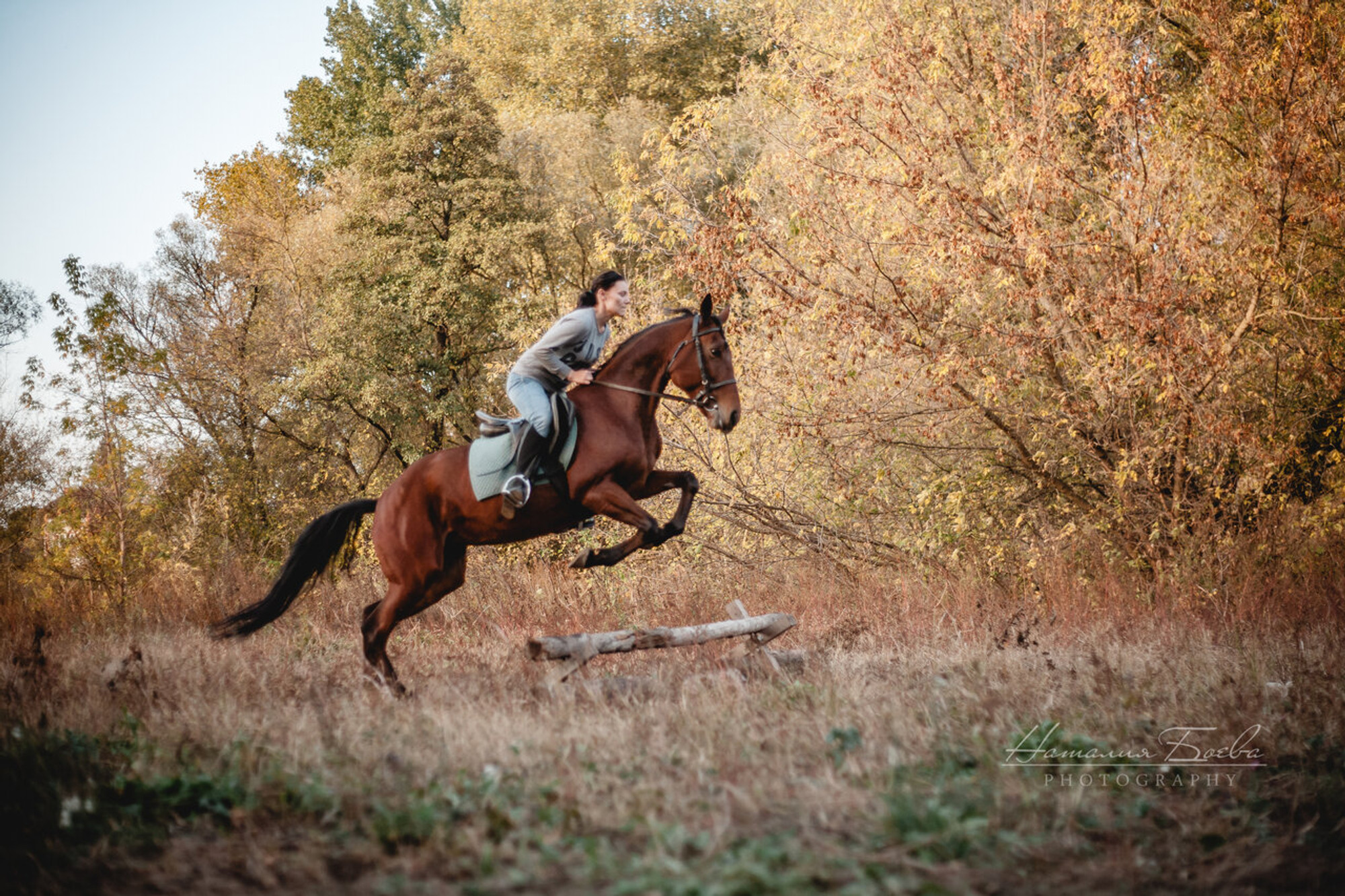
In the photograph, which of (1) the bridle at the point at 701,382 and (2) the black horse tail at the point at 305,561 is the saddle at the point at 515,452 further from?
(2) the black horse tail at the point at 305,561

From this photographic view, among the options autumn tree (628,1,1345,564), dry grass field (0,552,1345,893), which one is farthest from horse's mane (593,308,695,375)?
autumn tree (628,1,1345,564)

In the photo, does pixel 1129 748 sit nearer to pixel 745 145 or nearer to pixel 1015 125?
pixel 1015 125

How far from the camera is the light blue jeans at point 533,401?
22.5 feet

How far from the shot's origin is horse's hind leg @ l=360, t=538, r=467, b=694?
7.34 meters

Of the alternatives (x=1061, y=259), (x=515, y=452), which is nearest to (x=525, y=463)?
(x=515, y=452)

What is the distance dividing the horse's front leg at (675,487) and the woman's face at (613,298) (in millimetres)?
1268

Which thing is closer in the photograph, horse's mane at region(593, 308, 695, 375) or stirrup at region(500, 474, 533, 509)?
stirrup at region(500, 474, 533, 509)

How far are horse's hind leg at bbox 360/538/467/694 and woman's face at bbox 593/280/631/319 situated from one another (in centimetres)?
219

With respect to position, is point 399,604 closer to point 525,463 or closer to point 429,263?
point 525,463

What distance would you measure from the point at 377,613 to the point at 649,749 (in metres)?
3.45

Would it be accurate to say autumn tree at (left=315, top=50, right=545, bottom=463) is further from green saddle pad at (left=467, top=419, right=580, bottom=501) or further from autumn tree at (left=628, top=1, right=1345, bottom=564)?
green saddle pad at (left=467, top=419, right=580, bottom=501)

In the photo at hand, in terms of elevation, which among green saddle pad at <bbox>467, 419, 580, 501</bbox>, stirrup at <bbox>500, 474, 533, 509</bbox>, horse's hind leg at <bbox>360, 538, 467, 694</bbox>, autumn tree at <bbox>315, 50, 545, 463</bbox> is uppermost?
autumn tree at <bbox>315, 50, 545, 463</bbox>

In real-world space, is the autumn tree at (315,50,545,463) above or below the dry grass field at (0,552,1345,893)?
above

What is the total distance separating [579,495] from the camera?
22.8ft
